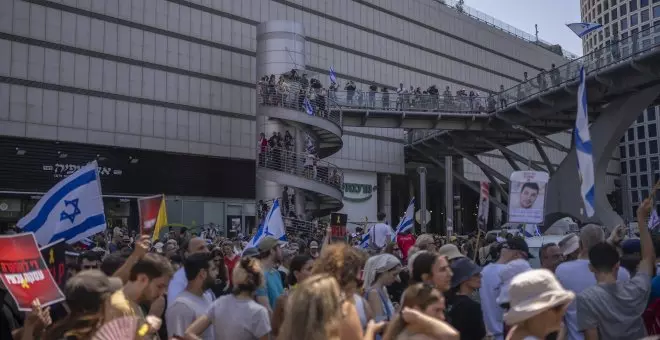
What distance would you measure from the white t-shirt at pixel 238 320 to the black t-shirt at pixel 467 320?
4.69 feet

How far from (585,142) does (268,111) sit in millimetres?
23189

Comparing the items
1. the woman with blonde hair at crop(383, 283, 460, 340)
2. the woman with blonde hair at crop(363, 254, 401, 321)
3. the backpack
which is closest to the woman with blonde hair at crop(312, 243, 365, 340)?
the woman with blonde hair at crop(363, 254, 401, 321)

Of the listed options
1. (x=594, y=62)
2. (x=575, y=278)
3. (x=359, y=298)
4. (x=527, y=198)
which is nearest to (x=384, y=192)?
(x=594, y=62)

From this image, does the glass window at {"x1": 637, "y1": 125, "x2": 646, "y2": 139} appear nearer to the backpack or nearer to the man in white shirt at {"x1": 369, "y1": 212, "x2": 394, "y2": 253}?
the man in white shirt at {"x1": 369, "y1": 212, "x2": 394, "y2": 253}

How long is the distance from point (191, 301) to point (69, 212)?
3282 millimetres

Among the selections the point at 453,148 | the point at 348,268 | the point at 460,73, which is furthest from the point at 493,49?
the point at 348,268

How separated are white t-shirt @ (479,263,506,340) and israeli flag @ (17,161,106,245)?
443 centimetres

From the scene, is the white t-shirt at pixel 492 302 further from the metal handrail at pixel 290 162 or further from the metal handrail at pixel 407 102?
the metal handrail at pixel 407 102

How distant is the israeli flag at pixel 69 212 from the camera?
8.04m

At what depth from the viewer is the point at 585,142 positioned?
36.5ft

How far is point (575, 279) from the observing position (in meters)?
6.30

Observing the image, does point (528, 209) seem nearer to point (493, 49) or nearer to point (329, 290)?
point (329, 290)

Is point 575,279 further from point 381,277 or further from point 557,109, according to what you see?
point 557,109

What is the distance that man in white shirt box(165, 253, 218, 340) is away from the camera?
564 cm
